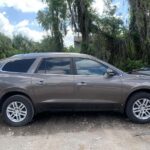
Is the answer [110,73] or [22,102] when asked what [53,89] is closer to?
[22,102]

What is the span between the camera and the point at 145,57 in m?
20.0

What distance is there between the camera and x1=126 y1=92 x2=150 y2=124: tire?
9523 millimetres

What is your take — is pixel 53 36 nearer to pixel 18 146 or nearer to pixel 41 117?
pixel 41 117

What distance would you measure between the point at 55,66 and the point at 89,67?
0.86m

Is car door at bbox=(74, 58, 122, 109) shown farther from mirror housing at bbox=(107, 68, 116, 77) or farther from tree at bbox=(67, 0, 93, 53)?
tree at bbox=(67, 0, 93, 53)

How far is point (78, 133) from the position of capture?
→ 338 inches

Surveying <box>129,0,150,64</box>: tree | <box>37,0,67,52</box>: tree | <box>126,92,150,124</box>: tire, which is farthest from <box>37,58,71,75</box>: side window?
<box>37,0,67,52</box>: tree

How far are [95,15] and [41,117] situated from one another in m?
13.3

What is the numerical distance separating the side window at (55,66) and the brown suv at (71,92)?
0.10 ft

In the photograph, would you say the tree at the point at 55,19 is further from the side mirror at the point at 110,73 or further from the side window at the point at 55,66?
the side mirror at the point at 110,73

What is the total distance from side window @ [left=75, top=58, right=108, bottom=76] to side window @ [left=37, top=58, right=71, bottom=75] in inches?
9.9

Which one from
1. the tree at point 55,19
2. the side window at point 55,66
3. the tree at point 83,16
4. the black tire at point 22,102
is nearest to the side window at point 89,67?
the side window at point 55,66

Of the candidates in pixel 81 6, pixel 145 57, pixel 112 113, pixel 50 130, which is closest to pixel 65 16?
pixel 81 6

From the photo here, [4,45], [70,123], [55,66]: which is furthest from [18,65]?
[4,45]
